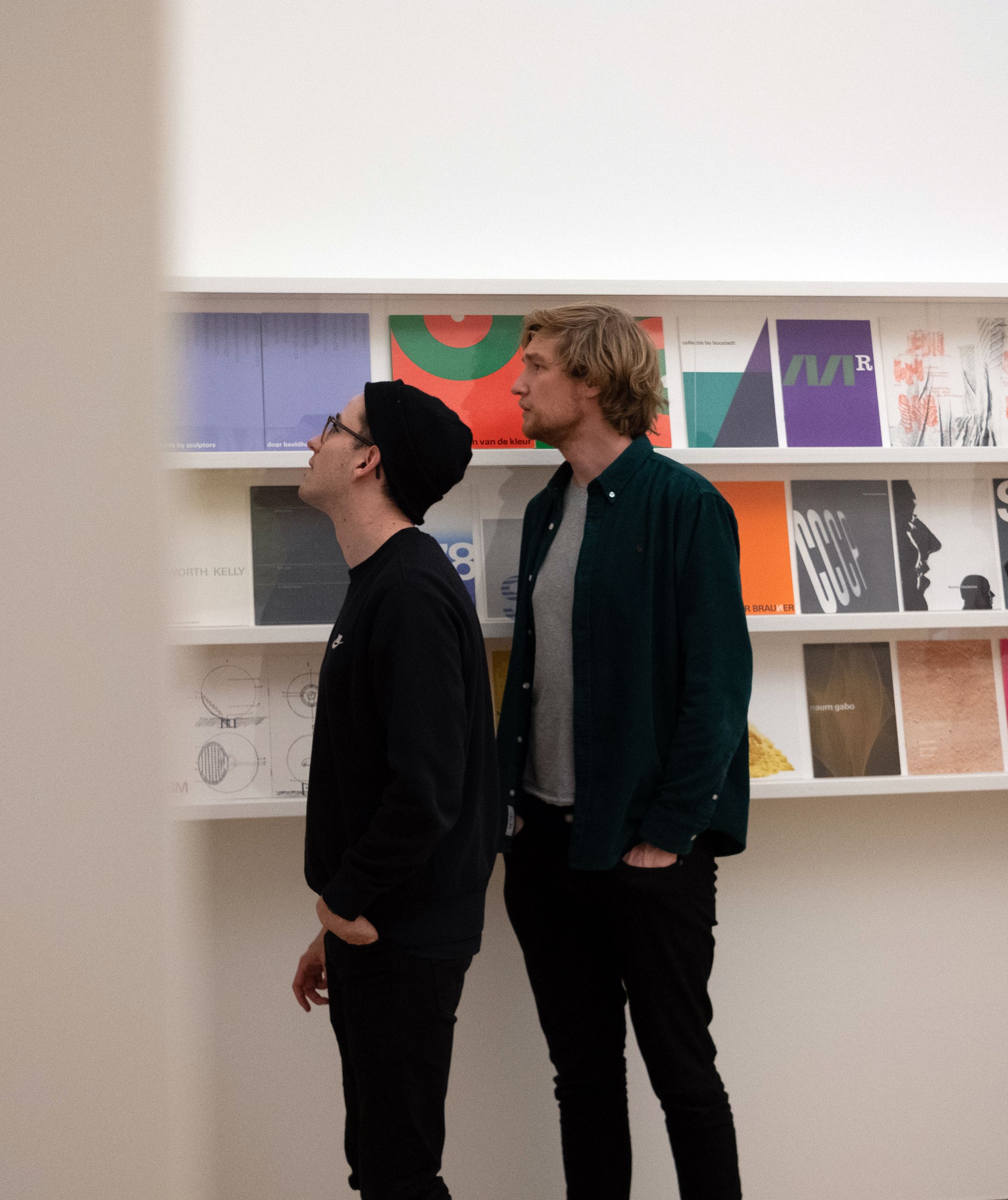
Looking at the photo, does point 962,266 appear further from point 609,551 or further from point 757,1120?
point 757,1120

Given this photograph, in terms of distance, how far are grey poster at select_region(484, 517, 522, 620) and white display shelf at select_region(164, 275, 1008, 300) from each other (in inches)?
20.3

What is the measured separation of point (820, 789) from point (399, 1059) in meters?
1.14

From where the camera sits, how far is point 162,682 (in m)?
0.33

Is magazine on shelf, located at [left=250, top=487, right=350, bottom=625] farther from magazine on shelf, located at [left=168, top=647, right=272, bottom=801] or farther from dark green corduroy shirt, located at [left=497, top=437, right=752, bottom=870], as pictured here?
dark green corduroy shirt, located at [left=497, top=437, right=752, bottom=870]

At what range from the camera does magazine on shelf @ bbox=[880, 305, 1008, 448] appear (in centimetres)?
216

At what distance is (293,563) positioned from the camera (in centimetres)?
201

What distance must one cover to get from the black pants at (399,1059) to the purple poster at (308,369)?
1.11m

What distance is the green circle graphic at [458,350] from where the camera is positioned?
205cm

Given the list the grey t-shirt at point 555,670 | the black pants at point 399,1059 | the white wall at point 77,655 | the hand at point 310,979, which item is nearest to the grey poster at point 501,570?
the grey t-shirt at point 555,670

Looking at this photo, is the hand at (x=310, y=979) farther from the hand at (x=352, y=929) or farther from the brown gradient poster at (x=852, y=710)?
the brown gradient poster at (x=852, y=710)

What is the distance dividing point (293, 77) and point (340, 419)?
108 centimetres

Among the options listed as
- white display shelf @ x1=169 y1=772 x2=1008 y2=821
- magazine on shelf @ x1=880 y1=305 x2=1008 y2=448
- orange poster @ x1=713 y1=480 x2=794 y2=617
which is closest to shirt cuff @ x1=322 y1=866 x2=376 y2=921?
white display shelf @ x1=169 y1=772 x2=1008 y2=821

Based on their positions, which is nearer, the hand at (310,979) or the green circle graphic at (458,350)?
the hand at (310,979)

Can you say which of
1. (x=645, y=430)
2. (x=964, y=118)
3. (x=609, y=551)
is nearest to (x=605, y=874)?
(x=609, y=551)
